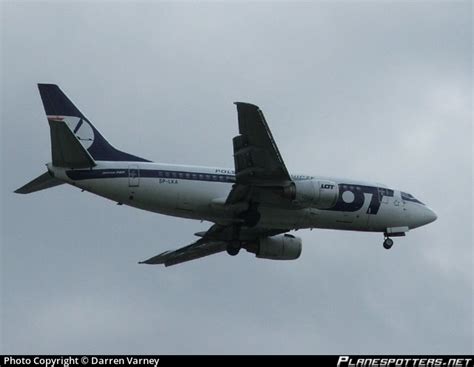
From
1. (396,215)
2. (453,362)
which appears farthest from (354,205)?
(453,362)

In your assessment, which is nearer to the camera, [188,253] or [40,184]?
[40,184]

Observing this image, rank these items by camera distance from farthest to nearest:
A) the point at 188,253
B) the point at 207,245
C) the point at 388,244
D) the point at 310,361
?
1. the point at 188,253
2. the point at 207,245
3. the point at 388,244
4. the point at 310,361

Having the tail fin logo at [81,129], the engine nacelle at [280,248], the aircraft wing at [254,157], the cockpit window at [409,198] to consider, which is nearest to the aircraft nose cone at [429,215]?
the cockpit window at [409,198]

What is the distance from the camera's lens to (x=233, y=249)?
57969mm

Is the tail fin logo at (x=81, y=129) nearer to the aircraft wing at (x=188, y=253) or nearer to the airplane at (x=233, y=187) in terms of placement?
the airplane at (x=233, y=187)

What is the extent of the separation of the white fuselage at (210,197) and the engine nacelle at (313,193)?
116 centimetres

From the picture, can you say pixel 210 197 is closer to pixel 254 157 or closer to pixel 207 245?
pixel 254 157

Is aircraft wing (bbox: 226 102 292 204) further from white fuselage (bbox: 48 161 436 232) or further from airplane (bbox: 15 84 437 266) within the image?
white fuselage (bbox: 48 161 436 232)

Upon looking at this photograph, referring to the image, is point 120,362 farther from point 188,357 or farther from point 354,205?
point 354,205

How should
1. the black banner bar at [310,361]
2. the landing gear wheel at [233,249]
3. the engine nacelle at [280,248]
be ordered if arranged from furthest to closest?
the engine nacelle at [280,248]
the landing gear wheel at [233,249]
the black banner bar at [310,361]

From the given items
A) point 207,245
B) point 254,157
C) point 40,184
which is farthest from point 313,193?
point 40,184

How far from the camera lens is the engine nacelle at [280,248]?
2382 inches

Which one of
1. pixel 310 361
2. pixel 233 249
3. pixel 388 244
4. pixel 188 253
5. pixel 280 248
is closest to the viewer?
pixel 310 361

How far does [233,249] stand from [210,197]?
12.7ft
